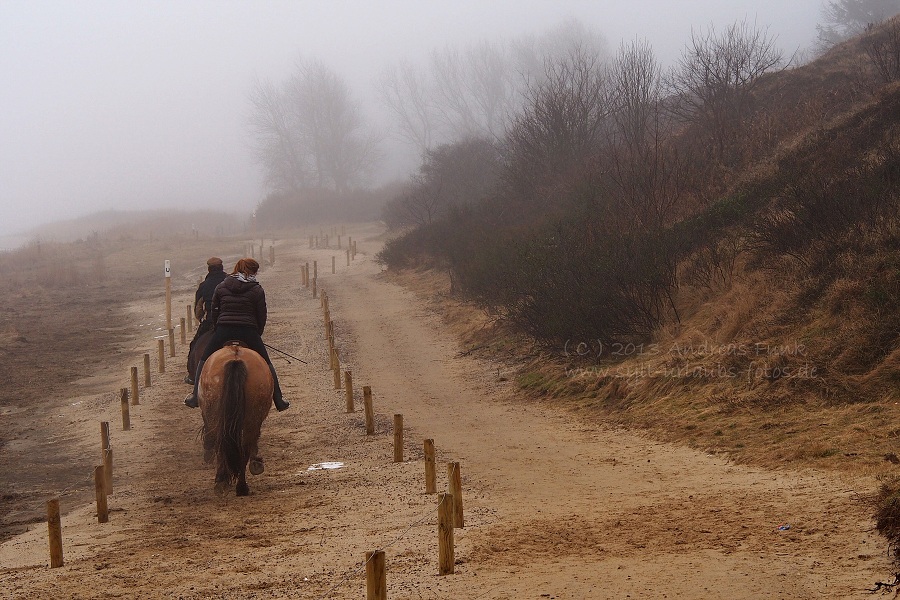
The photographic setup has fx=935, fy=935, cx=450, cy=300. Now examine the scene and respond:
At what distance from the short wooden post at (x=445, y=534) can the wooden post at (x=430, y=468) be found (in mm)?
2674

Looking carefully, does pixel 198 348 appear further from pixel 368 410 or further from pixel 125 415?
pixel 125 415

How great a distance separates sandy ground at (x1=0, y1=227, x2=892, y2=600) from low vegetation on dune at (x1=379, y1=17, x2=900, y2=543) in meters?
0.68

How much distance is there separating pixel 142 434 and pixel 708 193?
43.3 feet

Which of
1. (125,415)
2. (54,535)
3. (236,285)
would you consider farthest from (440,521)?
(125,415)

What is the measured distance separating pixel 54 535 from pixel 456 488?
3.34 metres

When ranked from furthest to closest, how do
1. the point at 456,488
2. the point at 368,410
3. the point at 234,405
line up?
the point at 368,410 < the point at 234,405 < the point at 456,488

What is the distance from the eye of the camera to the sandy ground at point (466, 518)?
→ 639 cm

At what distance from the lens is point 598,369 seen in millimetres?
15336

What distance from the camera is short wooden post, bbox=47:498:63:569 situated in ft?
25.2

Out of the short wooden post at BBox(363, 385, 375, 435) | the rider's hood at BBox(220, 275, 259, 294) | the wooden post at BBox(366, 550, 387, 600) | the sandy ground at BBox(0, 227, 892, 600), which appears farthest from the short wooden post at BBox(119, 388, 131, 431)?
the wooden post at BBox(366, 550, 387, 600)

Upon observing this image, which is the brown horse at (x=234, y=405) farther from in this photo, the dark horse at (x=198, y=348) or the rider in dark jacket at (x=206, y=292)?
the rider in dark jacket at (x=206, y=292)

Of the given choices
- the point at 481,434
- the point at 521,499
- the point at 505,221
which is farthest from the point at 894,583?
the point at 505,221

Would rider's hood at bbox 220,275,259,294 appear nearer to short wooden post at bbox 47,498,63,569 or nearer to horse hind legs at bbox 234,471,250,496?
horse hind legs at bbox 234,471,250,496

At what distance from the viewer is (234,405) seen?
9969 mm
